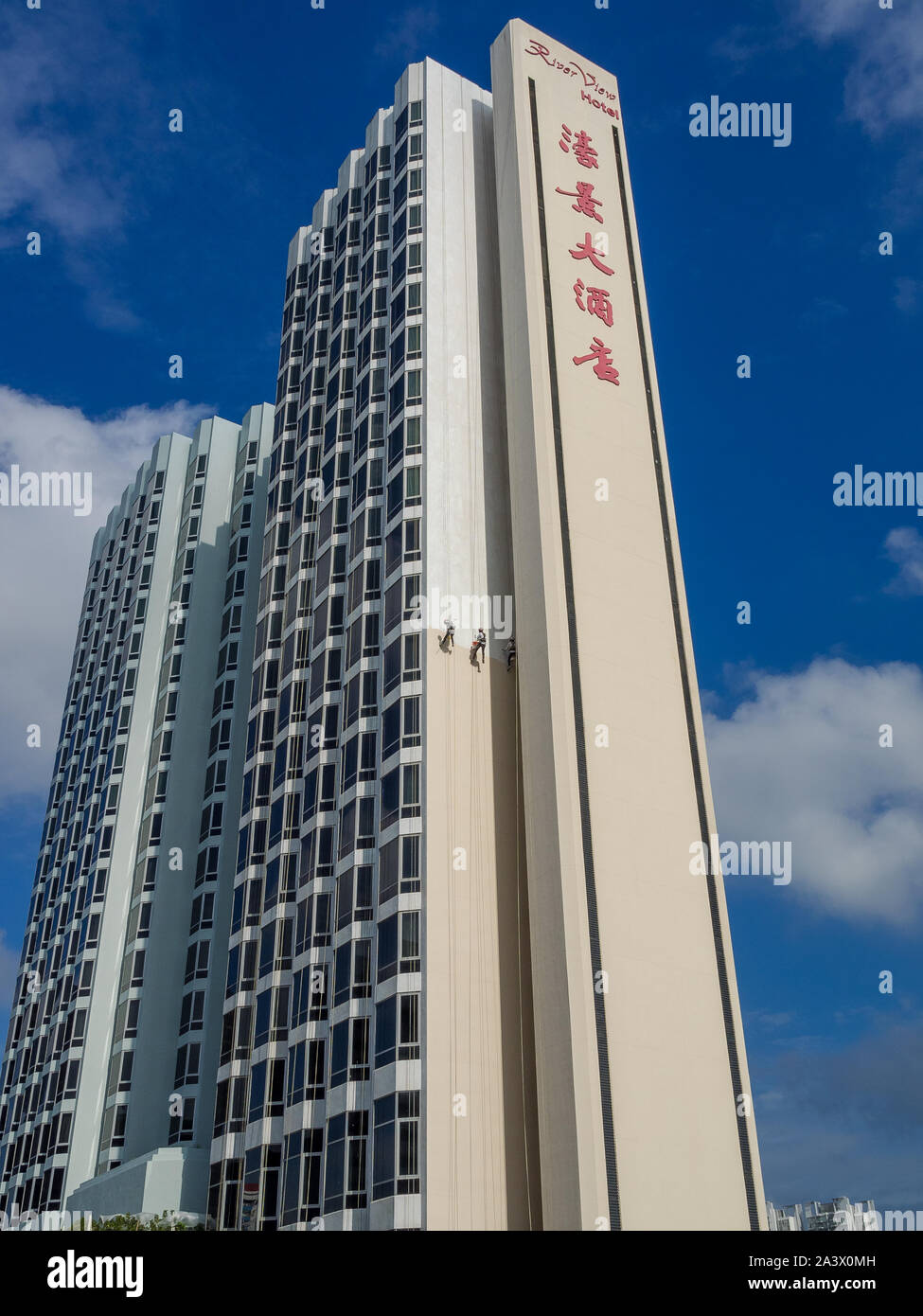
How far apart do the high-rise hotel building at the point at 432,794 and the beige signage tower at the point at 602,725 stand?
13 centimetres

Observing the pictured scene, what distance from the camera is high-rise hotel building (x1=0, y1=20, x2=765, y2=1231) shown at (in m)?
37.1

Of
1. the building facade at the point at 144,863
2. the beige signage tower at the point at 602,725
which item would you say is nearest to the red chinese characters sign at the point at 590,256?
the beige signage tower at the point at 602,725

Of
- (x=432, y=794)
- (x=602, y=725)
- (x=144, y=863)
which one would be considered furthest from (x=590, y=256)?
(x=144, y=863)

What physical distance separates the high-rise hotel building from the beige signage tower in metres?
0.13

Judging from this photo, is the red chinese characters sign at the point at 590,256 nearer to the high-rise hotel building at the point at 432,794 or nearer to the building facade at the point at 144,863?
the high-rise hotel building at the point at 432,794

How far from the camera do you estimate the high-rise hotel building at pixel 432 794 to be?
1462 inches

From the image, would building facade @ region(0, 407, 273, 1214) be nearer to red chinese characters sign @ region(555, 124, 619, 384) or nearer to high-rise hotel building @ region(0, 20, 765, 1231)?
high-rise hotel building @ region(0, 20, 765, 1231)

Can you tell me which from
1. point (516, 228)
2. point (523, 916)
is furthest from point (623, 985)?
point (516, 228)

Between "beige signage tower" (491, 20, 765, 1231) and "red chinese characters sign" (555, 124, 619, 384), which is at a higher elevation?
"red chinese characters sign" (555, 124, 619, 384)

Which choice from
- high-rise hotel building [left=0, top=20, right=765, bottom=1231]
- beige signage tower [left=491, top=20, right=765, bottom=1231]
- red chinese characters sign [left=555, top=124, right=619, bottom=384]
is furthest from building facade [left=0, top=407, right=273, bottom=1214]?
red chinese characters sign [left=555, top=124, right=619, bottom=384]

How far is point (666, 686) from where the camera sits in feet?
145

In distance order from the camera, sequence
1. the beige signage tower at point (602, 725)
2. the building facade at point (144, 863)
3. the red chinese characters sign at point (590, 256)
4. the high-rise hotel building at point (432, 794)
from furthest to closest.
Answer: the building facade at point (144, 863) → the red chinese characters sign at point (590, 256) → the high-rise hotel building at point (432, 794) → the beige signage tower at point (602, 725)

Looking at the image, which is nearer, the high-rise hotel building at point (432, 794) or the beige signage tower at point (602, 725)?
the beige signage tower at point (602, 725)
